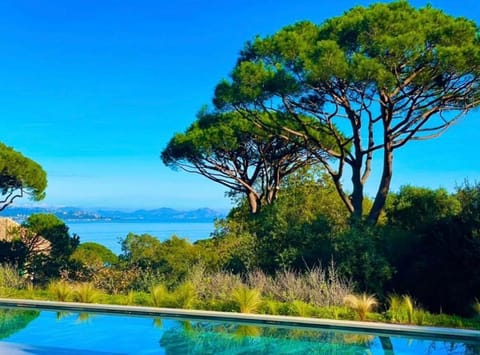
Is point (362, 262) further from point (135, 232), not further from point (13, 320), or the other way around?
point (135, 232)

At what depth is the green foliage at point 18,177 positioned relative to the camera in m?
17.9

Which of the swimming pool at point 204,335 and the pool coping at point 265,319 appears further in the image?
the pool coping at point 265,319

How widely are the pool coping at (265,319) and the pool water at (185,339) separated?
114mm

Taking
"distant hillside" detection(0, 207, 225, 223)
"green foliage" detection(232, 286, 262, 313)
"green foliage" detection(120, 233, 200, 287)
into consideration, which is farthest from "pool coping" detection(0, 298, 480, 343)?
"distant hillside" detection(0, 207, 225, 223)

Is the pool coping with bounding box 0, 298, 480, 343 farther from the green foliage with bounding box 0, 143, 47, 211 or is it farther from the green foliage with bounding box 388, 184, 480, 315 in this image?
the green foliage with bounding box 0, 143, 47, 211

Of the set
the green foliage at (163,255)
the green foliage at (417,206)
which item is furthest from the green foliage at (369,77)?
the green foliage at (163,255)

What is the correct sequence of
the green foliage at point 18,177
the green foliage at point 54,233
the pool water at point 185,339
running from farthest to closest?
1. the green foliage at point 18,177
2. the green foliage at point 54,233
3. the pool water at point 185,339

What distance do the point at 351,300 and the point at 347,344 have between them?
57.7 inches

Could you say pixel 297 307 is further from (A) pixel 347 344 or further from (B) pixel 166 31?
(B) pixel 166 31

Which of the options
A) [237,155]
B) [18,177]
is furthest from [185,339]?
[18,177]

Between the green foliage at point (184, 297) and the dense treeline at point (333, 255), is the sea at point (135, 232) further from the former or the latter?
the green foliage at point (184, 297)

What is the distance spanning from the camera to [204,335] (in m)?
8.30

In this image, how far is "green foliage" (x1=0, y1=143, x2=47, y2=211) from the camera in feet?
58.6

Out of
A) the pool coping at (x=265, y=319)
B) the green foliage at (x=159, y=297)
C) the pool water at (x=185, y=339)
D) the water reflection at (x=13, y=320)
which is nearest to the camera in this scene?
the pool water at (x=185, y=339)
